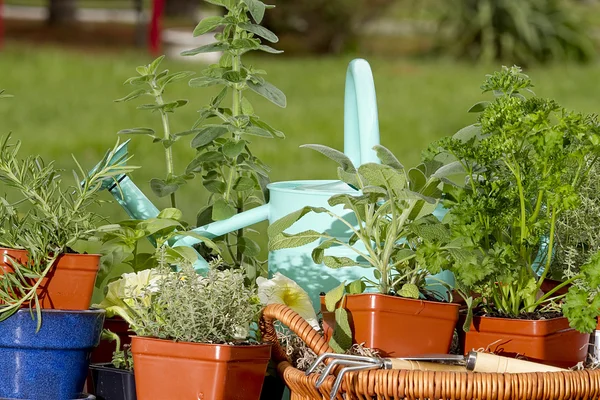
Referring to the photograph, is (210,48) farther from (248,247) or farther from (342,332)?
(342,332)

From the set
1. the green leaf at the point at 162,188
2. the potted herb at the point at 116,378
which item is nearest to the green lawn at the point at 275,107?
the green leaf at the point at 162,188

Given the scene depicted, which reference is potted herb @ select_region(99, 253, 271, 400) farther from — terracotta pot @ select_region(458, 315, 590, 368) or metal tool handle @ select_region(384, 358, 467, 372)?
terracotta pot @ select_region(458, 315, 590, 368)

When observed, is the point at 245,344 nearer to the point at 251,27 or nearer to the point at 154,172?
the point at 251,27

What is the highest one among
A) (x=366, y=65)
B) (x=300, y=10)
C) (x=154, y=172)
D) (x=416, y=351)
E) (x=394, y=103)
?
(x=300, y=10)

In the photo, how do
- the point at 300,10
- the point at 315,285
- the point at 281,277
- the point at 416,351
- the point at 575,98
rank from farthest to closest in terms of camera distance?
the point at 300,10 → the point at 575,98 → the point at 315,285 → the point at 281,277 → the point at 416,351

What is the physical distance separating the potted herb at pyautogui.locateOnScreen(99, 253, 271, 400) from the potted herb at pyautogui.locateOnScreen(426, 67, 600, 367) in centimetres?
29

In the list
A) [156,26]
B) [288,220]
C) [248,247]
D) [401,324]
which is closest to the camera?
[401,324]

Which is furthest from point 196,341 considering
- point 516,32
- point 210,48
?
point 516,32

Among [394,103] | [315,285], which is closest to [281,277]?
[315,285]

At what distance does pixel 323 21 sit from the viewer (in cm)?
1533

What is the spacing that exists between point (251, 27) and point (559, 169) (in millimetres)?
594

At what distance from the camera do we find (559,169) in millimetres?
1260

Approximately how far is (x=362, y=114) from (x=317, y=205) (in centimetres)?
16

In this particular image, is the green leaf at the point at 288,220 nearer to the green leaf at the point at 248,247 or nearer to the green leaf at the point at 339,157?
the green leaf at the point at 339,157
